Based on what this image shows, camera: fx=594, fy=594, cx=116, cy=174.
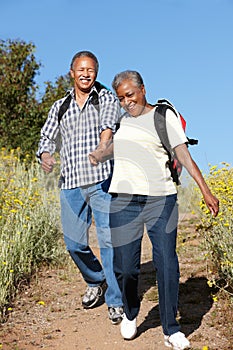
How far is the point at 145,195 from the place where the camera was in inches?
161

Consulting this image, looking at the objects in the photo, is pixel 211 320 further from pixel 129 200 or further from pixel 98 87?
pixel 98 87

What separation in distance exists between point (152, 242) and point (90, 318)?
4.53ft

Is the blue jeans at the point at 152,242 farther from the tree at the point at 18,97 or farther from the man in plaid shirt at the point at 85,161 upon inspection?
the tree at the point at 18,97

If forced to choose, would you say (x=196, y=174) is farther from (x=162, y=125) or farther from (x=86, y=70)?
(x=86, y=70)

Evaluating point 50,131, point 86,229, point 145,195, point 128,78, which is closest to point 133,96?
point 128,78

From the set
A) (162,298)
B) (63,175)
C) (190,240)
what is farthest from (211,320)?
(190,240)

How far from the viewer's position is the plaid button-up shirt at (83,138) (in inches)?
195

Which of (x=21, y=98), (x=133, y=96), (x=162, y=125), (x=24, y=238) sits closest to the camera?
(x=162, y=125)

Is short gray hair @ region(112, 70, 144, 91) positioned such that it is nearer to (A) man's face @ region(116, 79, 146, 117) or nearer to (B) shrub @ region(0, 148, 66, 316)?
(A) man's face @ region(116, 79, 146, 117)

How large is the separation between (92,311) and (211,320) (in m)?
1.11

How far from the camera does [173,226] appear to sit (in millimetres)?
4066

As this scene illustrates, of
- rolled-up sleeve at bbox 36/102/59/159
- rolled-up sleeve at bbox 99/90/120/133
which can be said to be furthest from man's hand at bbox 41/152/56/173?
rolled-up sleeve at bbox 99/90/120/133

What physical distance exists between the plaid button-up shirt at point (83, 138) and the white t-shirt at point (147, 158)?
0.74 m

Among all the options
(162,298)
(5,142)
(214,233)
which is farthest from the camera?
(5,142)
